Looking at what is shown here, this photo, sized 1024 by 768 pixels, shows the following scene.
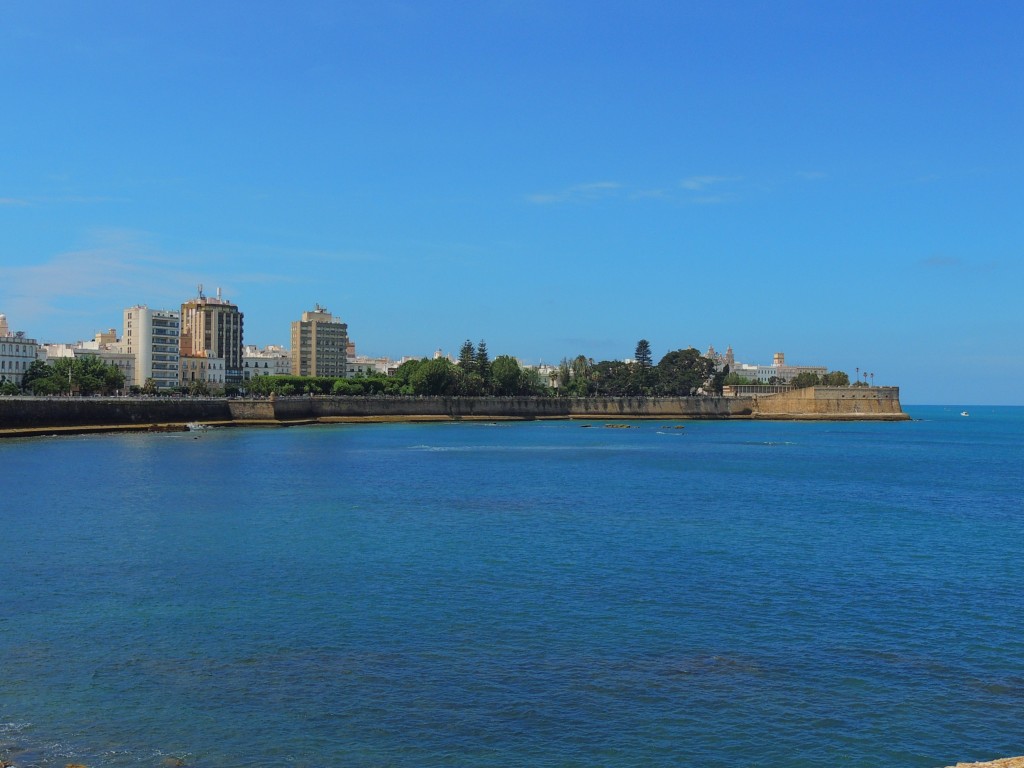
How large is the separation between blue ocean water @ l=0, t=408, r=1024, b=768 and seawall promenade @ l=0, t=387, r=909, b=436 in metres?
51.6

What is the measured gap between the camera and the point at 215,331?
192250 mm

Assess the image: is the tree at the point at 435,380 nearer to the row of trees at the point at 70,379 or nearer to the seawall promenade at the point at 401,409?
the seawall promenade at the point at 401,409

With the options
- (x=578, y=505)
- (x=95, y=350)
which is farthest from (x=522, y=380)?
(x=578, y=505)

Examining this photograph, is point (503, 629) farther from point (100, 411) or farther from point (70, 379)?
point (70, 379)

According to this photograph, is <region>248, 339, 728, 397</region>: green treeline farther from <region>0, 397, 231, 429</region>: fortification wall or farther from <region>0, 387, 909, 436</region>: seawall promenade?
<region>0, 397, 231, 429</region>: fortification wall

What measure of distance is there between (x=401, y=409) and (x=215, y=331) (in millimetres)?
68649

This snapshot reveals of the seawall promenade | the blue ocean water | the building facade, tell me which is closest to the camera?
the blue ocean water

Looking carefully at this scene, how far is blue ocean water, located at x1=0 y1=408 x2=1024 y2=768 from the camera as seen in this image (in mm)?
14680

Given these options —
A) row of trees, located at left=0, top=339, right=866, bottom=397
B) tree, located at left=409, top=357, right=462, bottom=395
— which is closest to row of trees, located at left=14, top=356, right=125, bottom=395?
row of trees, located at left=0, top=339, right=866, bottom=397

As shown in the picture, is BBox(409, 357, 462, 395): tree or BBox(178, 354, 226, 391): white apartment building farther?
BBox(178, 354, 226, 391): white apartment building

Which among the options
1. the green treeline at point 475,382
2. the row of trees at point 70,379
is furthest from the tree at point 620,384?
the row of trees at point 70,379

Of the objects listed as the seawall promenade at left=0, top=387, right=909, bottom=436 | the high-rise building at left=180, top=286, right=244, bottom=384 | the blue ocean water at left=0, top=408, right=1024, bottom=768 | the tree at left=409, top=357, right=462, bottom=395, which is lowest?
the blue ocean water at left=0, top=408, right=1024, bottom=768

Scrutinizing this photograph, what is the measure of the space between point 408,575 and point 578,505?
17.9m

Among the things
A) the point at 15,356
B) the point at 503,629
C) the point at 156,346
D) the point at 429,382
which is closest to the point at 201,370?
the point at 156,346
